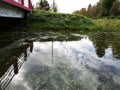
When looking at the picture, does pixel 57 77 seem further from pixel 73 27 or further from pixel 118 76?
pixel 73 27

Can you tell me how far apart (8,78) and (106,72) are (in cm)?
350

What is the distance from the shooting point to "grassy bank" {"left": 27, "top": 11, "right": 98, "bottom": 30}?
72.9ft

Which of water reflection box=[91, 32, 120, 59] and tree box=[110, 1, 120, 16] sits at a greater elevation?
tree box=[110, 1, 120, 16]

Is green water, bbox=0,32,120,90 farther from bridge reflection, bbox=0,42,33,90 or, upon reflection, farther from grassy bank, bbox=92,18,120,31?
grassy bank, bbox=92,18,120,31

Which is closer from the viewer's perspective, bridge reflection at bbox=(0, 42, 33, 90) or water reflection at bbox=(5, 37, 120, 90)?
water reflection at bbox=(5, 37, 120, 90)

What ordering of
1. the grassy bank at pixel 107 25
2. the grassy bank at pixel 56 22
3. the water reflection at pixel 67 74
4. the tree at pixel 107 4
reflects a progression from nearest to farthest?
1. the water reflection at pixel 67 74
2. the grassy bank at pixel 56 22
3. the grassy bank at pixel 107 25
4. the tree at pixel 107 4

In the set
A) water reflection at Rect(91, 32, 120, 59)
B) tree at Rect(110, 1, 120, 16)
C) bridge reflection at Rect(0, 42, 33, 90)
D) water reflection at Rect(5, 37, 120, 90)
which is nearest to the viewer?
water reflection at Rect(5, 37, 120, 90)

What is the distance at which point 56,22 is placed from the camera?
2388cm

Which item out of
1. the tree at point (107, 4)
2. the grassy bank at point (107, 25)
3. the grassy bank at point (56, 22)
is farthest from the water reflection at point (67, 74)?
the tree at point (107, 4)

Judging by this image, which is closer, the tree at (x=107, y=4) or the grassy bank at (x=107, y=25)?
the grassy bank at (x=107, y=25)

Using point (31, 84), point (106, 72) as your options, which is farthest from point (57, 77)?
point (106, 72)

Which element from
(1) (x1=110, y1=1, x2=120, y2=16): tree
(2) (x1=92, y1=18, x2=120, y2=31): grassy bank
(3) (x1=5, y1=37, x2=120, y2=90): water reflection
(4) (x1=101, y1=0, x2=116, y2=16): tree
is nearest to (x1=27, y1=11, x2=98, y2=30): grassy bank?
(2) (x1=92, y1=18, x2=120, y2=31): grassy bank

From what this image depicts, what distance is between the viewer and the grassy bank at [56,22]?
72.9ft

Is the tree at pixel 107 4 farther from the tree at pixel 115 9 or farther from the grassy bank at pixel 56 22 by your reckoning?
the grassy bank at pixel 56 22
